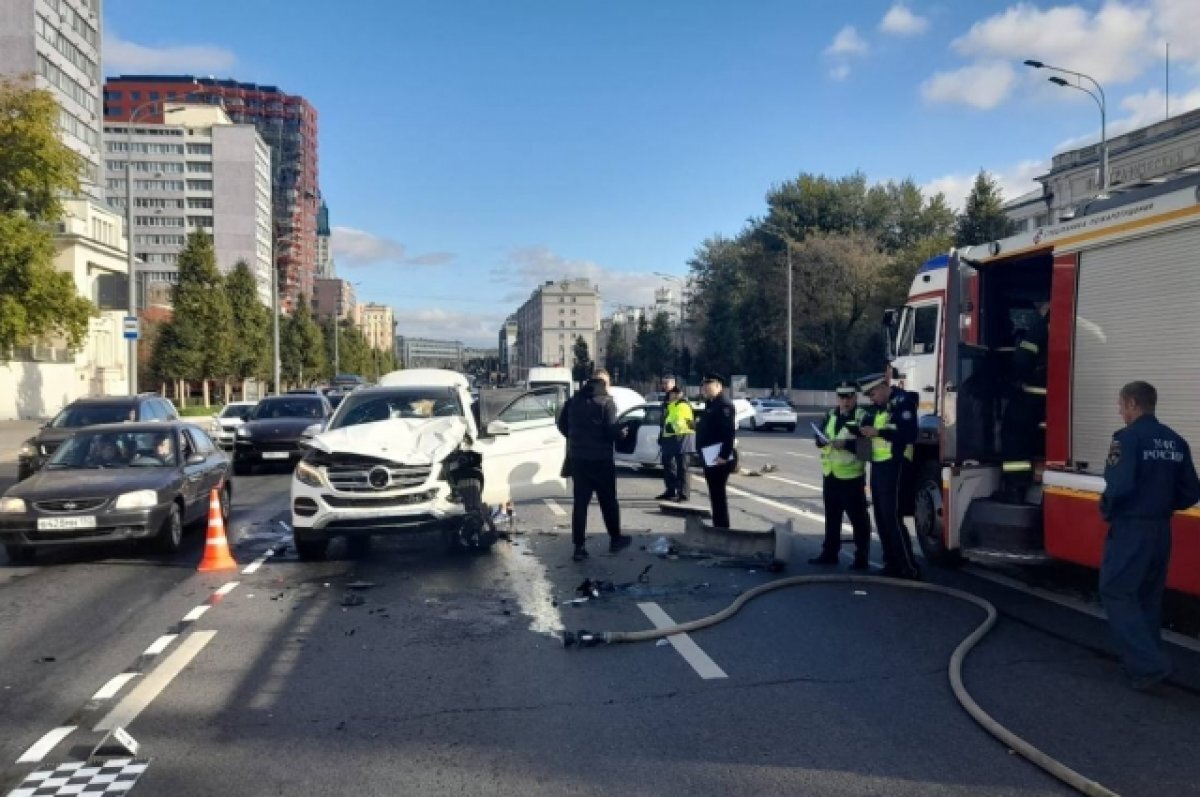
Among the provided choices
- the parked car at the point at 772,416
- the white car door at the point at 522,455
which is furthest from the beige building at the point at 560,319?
the white car door at the point at 522,455

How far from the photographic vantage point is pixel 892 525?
29.3 feet

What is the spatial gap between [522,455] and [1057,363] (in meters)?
5.94

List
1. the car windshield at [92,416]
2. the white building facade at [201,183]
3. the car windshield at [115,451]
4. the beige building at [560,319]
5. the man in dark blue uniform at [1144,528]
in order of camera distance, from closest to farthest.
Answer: the man in dark blue uniform at [1144,528]
the car windshield at [115,451]
the car windshield at [92,416]
the white building facade at [201,183]
the beige building at [560,319]

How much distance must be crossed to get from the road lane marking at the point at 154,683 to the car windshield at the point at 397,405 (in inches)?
184

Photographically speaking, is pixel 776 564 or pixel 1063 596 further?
pixel 776 564

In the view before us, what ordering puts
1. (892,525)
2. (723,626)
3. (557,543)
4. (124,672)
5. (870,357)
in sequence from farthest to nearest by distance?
(870,357) → (557,543) → (892,525) → (723,626) → (124,672)

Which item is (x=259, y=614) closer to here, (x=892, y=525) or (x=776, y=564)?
(x=776, y=564)

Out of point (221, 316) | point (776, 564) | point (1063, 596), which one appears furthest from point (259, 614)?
point (221, 316)

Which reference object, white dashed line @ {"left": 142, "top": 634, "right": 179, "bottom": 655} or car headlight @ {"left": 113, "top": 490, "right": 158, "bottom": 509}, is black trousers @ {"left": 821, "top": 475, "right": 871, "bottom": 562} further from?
car headlight @ {"left": 113, "top": 490, "right": 158, "bottom": 509}

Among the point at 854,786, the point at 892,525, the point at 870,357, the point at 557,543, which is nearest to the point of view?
the point at 854,786

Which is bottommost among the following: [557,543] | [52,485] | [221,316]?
[557,543]

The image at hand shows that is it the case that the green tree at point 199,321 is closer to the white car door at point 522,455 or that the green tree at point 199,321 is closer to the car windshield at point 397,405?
the car windshield at point 397,405

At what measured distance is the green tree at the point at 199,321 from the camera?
50000 millimetres

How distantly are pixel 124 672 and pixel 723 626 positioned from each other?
401 centimetres
